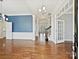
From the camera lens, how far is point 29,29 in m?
14.6

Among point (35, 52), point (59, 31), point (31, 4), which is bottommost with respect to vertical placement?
point (35, 52)

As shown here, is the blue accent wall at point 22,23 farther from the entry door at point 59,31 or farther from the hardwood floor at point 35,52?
the hardwood floor at point 35,52

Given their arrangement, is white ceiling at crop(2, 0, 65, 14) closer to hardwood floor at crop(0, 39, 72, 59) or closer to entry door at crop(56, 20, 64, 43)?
entry door at crop(56, 20, 64, 43)

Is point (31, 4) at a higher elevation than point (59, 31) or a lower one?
higher

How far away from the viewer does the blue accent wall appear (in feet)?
48.2

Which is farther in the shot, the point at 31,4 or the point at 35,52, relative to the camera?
the point at 31,4

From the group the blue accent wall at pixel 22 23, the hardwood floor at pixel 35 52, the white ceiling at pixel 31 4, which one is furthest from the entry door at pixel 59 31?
the blue accent wall at pixel 22 23

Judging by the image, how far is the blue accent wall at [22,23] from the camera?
48.2 ft

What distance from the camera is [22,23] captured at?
582 inches

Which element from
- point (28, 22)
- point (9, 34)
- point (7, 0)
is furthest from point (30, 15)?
point (7, 0)

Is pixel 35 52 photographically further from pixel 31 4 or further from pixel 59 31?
pixel 59 31

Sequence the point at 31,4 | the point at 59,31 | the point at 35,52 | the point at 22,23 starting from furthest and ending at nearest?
the point at 22,23 → the point at 59,31 → the point at 31,4 → the point at 35,52

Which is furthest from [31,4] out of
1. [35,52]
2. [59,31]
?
[59,31]

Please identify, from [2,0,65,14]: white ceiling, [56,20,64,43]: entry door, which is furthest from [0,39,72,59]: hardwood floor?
[56,20,64,43]: entry door
